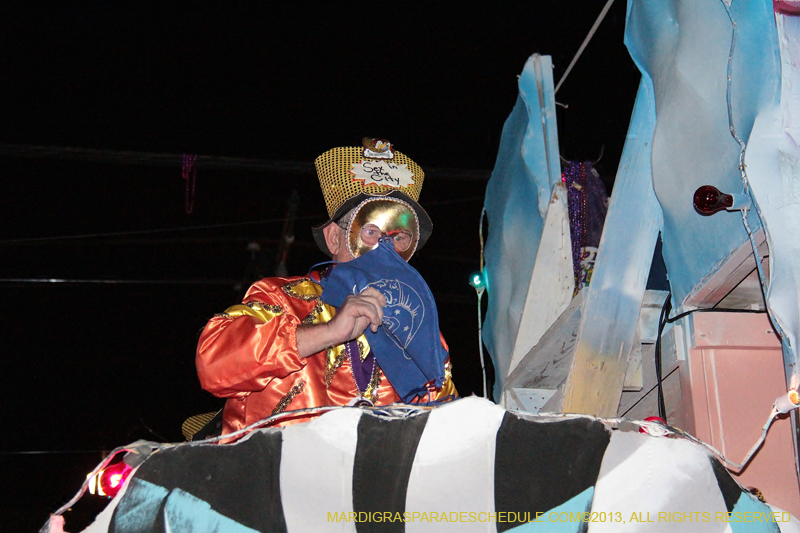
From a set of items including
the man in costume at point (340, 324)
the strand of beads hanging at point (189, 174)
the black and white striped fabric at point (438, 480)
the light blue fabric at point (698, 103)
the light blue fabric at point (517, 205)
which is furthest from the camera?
the strand of beads hanging at point (189, 174)

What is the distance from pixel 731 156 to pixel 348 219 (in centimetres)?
107

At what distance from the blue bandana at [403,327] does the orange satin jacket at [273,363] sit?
0.25 ft

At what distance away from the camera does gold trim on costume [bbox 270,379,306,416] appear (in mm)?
1859

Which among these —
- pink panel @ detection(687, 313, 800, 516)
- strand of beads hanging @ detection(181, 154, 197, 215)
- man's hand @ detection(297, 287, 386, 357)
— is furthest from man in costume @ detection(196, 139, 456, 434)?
strand of beads hanging @ detection(181, 154, 197, 215)

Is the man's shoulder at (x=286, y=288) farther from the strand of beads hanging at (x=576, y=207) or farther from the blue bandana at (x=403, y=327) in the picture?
the strand of beads hanging at (x=576, y=207)

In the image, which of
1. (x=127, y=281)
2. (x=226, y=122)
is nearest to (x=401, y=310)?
(x=226, y=122)

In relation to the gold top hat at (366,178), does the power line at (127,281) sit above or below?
above

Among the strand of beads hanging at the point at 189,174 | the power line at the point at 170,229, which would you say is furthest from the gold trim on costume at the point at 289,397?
the power line at the point at 170,229

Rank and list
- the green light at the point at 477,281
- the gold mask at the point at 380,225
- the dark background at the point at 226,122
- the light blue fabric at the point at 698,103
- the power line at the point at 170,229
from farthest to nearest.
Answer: the power line at the point at 170,229, the dark background at the point at 226,122, the green light at the point at 477,281, the gold mask at the point at 380,225, the light blue fabric at the point at 698,103

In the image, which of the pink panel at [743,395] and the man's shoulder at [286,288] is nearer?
the pink panel at [743,395]

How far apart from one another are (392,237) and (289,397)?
1.82ft

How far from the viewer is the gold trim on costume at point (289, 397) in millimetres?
1859

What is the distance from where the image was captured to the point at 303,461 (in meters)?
1.13

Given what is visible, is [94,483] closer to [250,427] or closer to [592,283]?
[250,427]
